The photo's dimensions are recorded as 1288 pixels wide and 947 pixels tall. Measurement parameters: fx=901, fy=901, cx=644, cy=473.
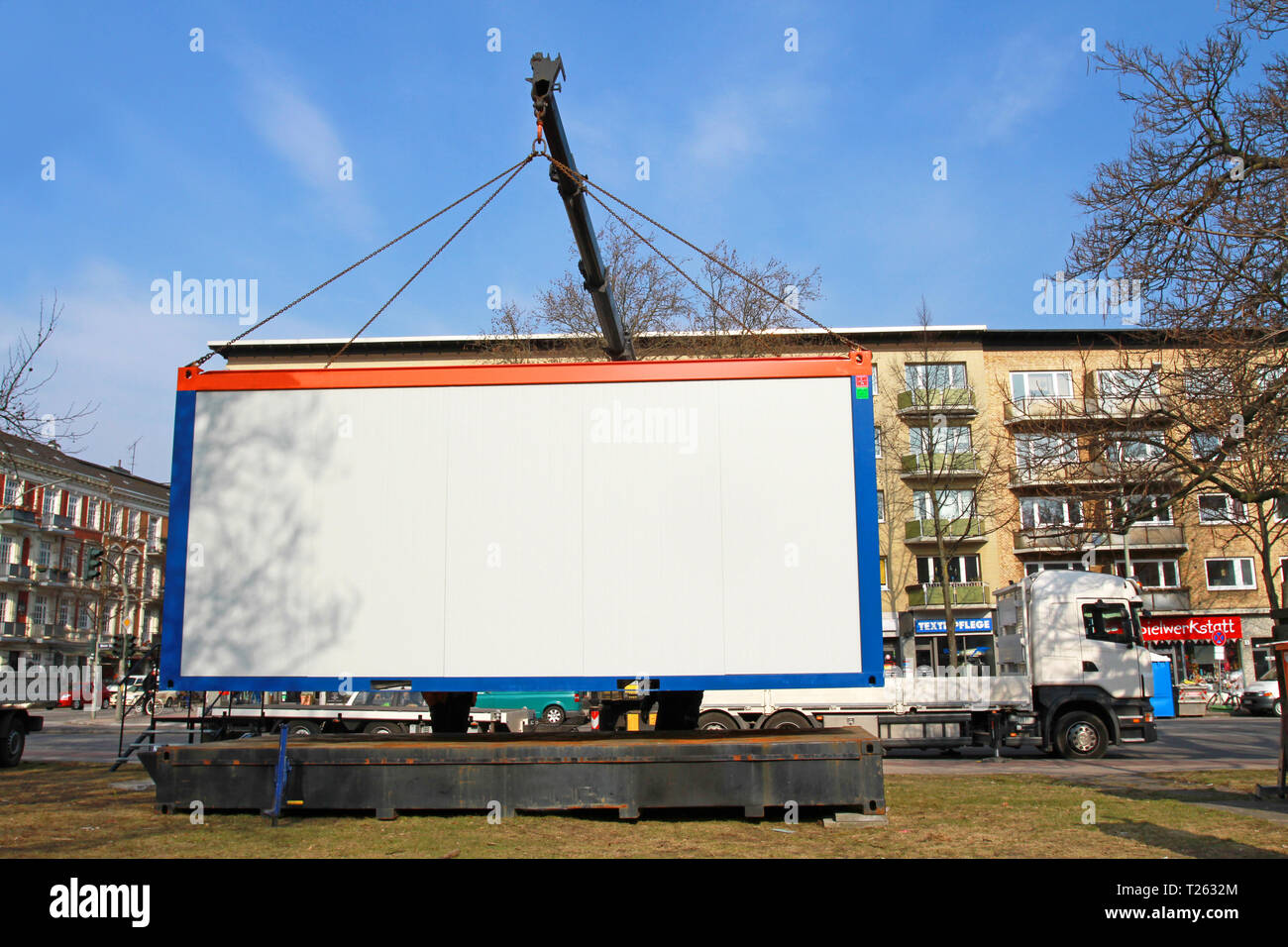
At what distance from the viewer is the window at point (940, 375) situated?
→ 39.2 metres

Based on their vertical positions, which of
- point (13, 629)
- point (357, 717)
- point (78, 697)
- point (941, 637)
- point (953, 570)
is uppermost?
point (953, 570)

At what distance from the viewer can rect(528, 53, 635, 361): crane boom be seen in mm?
8117

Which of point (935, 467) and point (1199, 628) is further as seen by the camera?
point (935, 467)

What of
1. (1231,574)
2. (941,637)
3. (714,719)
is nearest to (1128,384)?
(714,719)

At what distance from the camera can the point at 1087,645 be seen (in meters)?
16.2

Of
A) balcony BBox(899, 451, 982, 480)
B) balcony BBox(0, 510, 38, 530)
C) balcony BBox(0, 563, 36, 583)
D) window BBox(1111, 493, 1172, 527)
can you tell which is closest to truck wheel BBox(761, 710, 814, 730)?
window BBox(1111, 493, 1172, 527)

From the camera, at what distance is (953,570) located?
4328cm

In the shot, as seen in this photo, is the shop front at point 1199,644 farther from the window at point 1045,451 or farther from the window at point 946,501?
the window at point 1045,451

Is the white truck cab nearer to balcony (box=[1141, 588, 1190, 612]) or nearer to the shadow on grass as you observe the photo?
the shadow on grass

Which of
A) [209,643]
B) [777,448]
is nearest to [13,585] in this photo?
[209,643]

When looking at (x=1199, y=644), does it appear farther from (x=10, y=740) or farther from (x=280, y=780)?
(x=10, y=740)

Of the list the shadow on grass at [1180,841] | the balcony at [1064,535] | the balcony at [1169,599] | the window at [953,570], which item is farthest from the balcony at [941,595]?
the shadow on grass at [1180,841]

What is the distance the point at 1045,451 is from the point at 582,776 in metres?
9.30

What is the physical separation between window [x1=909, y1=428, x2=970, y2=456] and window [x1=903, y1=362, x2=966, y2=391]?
6.58ft
